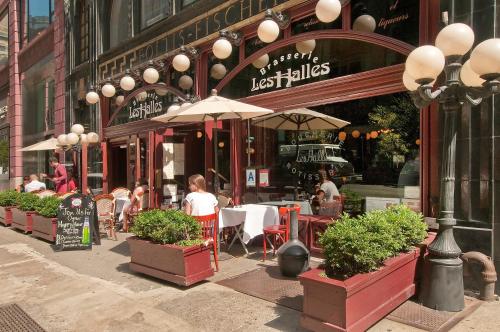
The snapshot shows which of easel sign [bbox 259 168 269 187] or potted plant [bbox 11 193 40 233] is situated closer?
easel sign [bbox 259 168 269 187]

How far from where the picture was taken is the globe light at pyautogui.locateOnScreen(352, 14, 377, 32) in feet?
20.5

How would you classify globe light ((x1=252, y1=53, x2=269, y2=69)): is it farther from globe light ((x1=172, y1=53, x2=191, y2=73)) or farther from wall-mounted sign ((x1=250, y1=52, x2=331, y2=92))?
globe light ((x1=172, y1=53, x2=191, y2=73))

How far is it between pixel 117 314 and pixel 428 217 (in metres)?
4.06

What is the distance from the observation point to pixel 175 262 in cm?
525

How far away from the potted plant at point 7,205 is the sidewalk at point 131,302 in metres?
4.72

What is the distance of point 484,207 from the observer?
484 centimetres

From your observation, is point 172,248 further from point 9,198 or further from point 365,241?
point 9,198

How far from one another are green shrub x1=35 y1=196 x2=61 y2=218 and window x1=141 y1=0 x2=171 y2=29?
18.4 feet

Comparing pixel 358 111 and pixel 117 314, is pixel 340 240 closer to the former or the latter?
pixel 117 314

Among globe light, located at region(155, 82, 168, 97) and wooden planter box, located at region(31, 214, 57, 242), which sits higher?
globe light, located at region(155, 82, 168, 97)

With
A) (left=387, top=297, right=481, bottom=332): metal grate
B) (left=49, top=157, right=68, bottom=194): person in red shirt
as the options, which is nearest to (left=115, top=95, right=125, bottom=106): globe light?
(left=49, top=157, right=68, bottom=194): person in red shirt

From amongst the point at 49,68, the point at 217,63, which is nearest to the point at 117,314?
the point at 217,63

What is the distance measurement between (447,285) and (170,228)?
3309 millimetres

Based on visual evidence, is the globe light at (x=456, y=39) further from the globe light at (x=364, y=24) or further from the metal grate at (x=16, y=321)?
the metal grate at (x=16, y=321)
